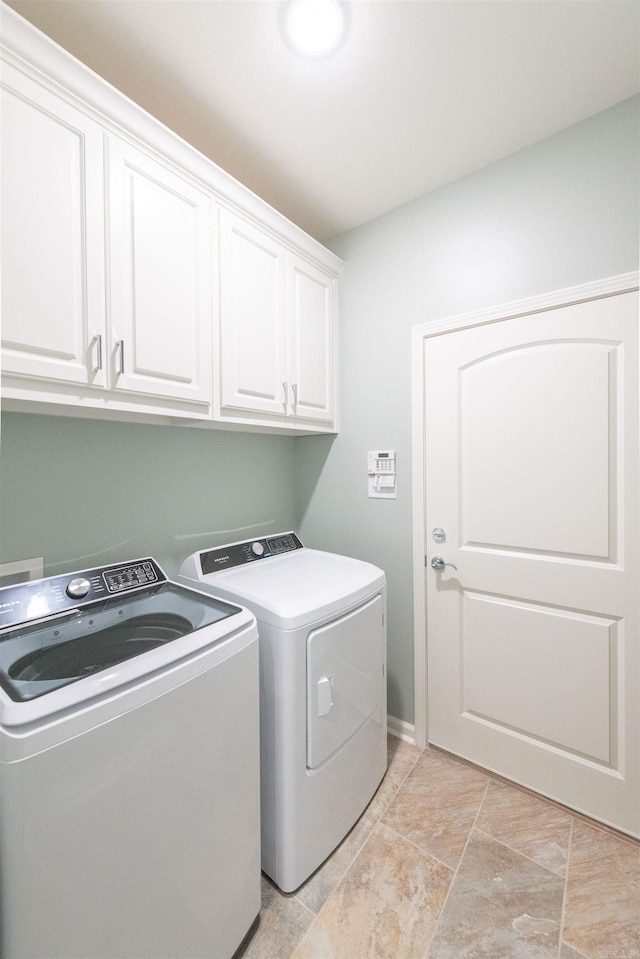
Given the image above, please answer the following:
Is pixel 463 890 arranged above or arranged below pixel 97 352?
below

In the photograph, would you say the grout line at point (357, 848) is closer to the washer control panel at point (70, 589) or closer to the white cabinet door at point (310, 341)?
the washer control panel at point (70, 589)

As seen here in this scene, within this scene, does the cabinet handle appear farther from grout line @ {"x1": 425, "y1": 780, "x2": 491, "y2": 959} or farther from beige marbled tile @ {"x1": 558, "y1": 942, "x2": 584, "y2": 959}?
beige marbled tile @ {"x1": 558, "y1": 942, "x2": 584, "y2": 959}

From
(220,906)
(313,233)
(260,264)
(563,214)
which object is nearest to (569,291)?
(563,214)

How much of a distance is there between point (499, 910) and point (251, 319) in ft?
7.35

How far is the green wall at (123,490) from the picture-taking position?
4.26ft

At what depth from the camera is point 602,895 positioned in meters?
1.26

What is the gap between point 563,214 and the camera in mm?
1545

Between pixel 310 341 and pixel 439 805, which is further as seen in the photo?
pixel 310 341

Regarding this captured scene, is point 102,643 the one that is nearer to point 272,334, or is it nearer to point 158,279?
point 158,279

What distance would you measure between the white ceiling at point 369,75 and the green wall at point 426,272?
0.15 m

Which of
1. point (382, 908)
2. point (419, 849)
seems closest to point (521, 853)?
point (419, 849)

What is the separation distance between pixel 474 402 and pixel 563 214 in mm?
779

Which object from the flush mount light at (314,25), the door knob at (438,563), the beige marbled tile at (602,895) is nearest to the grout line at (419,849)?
the beige marbled tile at (602,895)

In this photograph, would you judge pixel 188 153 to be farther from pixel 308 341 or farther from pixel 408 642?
pixel 408 642
